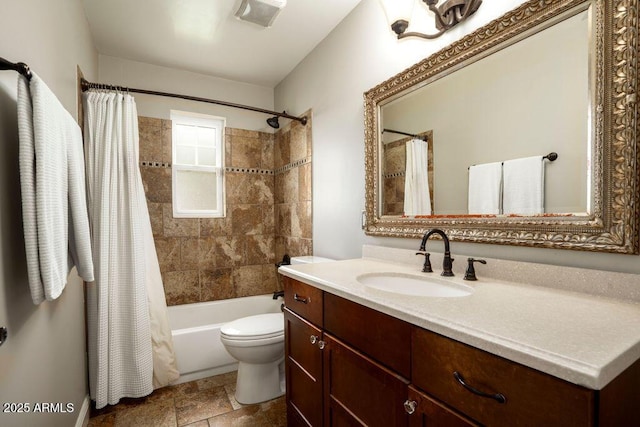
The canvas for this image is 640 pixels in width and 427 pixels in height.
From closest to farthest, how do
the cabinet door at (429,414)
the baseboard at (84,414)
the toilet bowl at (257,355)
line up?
1. the cabinet door at (429,414)
2. the baseboard at (84,414)
3. the toilet bowl at (257,355)

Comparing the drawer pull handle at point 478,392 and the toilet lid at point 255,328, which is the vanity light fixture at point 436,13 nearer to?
the drawer pull handle at point 478,392

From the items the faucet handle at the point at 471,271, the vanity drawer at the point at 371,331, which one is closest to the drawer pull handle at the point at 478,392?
the vanity drawer at the point at 371,331

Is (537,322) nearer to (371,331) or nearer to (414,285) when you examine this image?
(371,331)

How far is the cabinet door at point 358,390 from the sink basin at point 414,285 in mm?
275

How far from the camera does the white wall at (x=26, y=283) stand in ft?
2.87

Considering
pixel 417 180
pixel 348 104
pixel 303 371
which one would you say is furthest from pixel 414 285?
pixel 348 104

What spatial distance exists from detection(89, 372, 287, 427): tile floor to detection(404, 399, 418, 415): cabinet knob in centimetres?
122

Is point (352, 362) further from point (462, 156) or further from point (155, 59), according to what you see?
point (155, 59)

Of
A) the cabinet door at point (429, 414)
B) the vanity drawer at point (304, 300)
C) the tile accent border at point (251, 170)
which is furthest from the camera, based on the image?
the tile accent border at point (251, 170)

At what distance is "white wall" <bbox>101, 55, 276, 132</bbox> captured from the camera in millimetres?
2559

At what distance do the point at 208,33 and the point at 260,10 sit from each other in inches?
20.9

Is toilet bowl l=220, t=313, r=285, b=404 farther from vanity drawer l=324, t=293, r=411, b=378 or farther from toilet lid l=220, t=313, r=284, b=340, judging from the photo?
vanity drawer l=324, t=293, r=411, b=378

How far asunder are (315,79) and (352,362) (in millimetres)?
2110

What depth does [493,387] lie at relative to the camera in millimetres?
642
